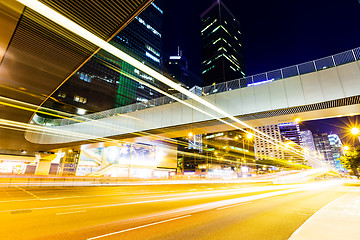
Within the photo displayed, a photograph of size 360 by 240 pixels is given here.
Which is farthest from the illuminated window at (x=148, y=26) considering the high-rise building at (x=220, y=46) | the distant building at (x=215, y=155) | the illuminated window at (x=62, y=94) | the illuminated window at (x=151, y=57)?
the high-rise building at (x=220, y=46)

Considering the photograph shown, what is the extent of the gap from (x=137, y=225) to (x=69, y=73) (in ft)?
31.7

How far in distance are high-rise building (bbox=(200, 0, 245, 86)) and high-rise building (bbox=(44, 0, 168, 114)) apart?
63053 mm

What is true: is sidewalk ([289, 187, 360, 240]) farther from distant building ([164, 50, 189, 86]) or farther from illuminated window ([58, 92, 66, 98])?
distant building ([164, 50, 189, 86])

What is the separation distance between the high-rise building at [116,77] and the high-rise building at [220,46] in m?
63.1

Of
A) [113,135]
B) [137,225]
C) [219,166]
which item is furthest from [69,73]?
[219,166]

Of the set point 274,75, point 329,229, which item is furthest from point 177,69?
point 329,229

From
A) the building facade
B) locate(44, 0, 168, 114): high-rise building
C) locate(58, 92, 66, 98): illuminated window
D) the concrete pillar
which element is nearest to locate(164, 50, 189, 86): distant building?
the building facade

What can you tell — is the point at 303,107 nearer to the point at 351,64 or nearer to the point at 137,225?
the point at 351,64

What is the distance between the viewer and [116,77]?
243 feet

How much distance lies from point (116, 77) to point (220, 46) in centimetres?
11100

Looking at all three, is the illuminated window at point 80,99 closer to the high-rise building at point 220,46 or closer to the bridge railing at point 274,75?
the bridge railing at point 274,75

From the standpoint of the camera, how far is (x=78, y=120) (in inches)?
1077

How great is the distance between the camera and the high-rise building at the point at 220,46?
150500 millimetres

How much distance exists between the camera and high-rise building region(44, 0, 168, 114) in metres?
56.5
